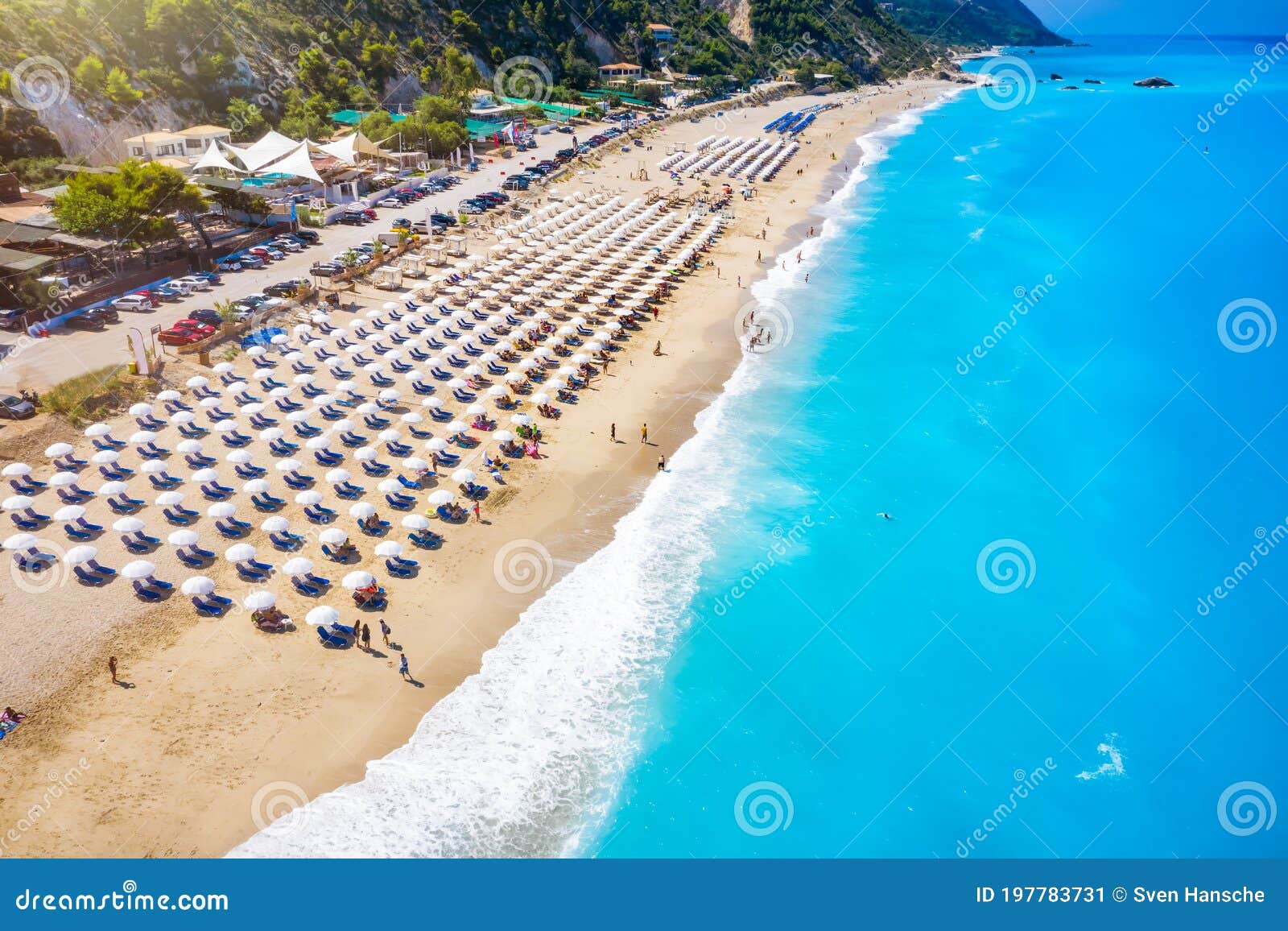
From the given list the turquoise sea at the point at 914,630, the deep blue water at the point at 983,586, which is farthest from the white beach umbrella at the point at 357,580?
the deep blue water at the point at 983,586

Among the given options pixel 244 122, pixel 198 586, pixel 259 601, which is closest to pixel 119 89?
pixel 244 122

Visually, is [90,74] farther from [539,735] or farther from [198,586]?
[539,735]

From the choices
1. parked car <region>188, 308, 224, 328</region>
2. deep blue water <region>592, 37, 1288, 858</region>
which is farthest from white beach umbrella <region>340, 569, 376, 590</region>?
parked car <region>188, 308, 224, 328</region>

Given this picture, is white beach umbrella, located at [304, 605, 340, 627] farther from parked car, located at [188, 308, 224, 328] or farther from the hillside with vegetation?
the hillside with vegetation

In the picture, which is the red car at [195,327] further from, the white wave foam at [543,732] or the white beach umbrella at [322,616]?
the white wave foam at [543,732]

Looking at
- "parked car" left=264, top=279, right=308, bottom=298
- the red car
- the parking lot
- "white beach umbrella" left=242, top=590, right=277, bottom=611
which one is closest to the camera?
"white beach umbrella" left=242, top=590, right=277, bottom=611

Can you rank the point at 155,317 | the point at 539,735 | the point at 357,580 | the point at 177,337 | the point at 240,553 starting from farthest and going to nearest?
the point at 155,317
the point at 177,337
the point at 240,553
the point at 357,580
the point at 539,735
